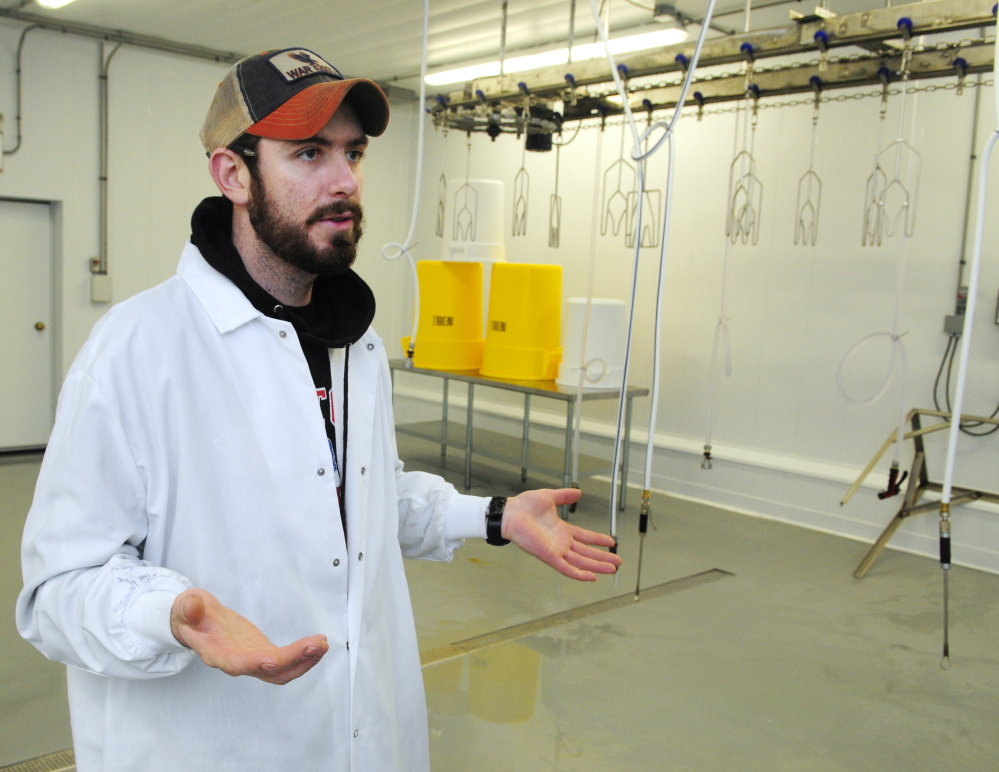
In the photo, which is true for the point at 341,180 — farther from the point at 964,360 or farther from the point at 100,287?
the point at 100,287

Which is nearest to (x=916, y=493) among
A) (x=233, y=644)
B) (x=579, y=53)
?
(x=579, y=53)

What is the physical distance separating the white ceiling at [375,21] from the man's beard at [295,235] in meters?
3.77

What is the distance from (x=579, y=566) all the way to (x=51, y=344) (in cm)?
548

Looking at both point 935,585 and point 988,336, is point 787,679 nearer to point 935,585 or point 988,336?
point 935,585

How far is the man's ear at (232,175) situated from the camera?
46.7 inches

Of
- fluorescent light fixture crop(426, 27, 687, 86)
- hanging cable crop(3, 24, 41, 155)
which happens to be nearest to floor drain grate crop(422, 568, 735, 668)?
fluorescent light fixture crop(426, 27, 687, 86)

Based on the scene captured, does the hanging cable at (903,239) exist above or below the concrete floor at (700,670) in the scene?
above

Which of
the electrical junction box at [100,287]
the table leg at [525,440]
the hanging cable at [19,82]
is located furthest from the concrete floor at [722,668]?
the hanging cable at [19,82]

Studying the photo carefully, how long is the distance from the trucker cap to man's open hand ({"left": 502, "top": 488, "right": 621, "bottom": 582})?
0.66 metres

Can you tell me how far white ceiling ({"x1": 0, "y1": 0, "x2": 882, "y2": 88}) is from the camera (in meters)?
4.58

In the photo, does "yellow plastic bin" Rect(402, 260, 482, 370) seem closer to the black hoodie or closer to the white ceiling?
the white ceiling

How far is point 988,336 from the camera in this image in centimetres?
395

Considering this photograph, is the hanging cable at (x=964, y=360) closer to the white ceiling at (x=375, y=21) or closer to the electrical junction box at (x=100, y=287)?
the white ceiling at (x=375, y=21)

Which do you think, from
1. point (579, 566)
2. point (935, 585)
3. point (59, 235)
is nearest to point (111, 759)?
point (579, 566)
